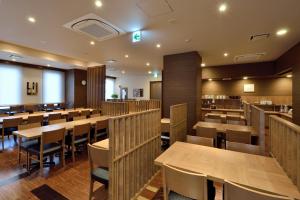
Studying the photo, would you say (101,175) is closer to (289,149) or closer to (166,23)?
(289,149)

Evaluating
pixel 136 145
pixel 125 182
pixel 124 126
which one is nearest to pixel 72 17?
pixel 124 126

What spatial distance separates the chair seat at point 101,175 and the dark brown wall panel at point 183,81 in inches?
139

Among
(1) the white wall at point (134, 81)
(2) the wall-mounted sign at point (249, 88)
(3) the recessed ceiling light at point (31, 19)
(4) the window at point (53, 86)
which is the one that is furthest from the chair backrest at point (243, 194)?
(1) the white wall at point (134, 81)

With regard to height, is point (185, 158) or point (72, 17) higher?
point (72, 17)

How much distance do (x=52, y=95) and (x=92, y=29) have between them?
6651 millimetres

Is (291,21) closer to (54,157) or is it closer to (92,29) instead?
(92,29)

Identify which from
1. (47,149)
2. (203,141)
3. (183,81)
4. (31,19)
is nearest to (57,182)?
(47,149)

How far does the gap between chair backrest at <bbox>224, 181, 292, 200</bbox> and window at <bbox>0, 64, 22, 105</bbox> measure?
866 centimetres

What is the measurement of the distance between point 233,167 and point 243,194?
52 centimetres

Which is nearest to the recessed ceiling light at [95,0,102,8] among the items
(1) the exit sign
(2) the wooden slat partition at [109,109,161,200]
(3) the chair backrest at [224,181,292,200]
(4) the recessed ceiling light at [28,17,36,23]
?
(1) the exit sign

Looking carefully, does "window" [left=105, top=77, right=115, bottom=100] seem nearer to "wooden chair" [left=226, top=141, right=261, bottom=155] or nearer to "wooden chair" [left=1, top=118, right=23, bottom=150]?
"wooden chair" [left=1, top=118, right=23, bottom=150]

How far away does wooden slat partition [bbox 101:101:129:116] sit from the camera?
18.1ft

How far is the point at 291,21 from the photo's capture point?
303 cm

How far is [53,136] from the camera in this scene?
9.59 ft
